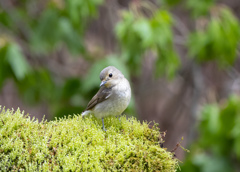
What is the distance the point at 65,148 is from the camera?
2.82 m

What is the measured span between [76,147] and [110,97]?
2.78 feet

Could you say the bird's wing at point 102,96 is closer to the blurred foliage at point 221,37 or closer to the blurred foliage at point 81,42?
the blurred foliage at point 81,42

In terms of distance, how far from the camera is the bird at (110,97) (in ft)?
11.5

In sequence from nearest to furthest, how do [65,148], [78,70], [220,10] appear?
[65,148]
[220,10]
[78,70]

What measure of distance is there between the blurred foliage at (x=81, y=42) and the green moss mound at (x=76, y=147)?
114 inches

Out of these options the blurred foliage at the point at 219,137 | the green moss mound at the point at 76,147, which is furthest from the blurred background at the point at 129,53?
the green moss mound at the point at 76,147

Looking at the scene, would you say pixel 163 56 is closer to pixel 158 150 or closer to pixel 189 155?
pixel 189 155

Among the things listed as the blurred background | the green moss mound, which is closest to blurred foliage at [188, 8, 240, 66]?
the blurred background

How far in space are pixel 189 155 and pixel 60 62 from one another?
4385 millimetres

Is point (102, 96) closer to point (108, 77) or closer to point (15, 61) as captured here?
point (108, 77)

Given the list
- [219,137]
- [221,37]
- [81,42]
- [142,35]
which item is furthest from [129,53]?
[219,137]

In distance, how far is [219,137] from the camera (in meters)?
7.16

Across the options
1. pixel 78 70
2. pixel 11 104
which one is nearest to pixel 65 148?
pixel 78 70

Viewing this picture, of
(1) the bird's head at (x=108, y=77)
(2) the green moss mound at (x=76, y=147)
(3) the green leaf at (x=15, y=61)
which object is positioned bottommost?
(2) the green moss mound at (x=76, y=147)
